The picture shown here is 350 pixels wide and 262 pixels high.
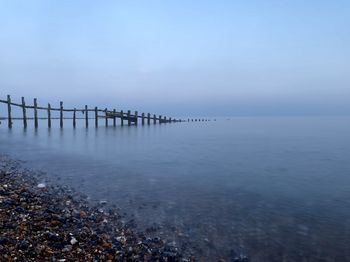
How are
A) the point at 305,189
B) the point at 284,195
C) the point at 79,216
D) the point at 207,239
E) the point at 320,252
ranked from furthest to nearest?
the point at 305,189 → the point at 284,195 → the point at 79,216 → the point at 207,239 → the point at 320,252

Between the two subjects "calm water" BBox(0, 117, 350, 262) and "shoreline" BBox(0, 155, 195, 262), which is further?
"calm water" BBox(0, 117, 350, 262)

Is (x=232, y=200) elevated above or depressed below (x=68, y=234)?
below

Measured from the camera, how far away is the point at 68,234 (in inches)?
283

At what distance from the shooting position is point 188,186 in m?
15.1

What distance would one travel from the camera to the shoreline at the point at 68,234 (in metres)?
6.22

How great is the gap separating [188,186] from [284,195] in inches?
166

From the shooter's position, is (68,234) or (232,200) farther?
(232,200)

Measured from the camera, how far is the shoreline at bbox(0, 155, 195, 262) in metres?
6.22

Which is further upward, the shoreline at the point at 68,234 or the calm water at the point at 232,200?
the shoreline at the point at 68,234

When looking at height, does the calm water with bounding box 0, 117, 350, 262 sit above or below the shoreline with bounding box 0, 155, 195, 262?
below

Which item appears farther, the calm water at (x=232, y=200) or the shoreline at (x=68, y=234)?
the calm water at (x=232, y=200)

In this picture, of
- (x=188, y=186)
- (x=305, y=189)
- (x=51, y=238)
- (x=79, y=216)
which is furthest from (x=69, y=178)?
(x=305, y=189)

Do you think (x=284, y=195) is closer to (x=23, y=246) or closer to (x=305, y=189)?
(x=305, y=189)

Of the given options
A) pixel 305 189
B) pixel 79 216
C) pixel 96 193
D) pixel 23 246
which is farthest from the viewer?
pixel 305 189
